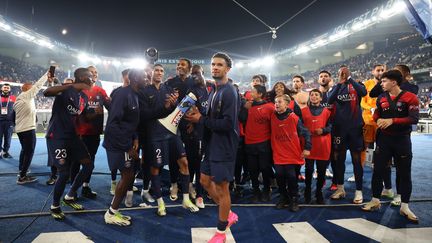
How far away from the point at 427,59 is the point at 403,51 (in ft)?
12.8

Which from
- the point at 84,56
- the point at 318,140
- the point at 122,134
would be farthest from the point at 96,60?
the point at 318,140

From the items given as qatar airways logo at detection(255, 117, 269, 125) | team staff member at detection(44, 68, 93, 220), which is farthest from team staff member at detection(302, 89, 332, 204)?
team staff member at detection(44, 68, 93, 220)

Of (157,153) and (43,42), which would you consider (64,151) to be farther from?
(43,42)

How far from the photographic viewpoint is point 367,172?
6.48 meters

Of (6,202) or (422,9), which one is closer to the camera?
(422,9)

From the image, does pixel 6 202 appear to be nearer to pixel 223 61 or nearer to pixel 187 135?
pixel 187 135

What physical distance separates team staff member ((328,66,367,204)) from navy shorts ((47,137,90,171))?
391 centimetres

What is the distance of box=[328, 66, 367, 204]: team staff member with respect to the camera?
14.3 feet

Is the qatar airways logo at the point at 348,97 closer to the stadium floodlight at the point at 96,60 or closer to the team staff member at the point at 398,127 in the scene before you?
the team staff member at the point at 398,127

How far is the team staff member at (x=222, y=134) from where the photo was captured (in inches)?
110

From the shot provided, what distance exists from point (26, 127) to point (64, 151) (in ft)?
9.07

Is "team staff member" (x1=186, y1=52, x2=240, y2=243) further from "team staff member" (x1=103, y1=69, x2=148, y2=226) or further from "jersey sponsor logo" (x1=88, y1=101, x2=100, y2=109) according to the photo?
"jersey sponsor logo" (x1=88, y1=101, x2=100, y2=109)

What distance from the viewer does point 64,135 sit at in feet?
11.9

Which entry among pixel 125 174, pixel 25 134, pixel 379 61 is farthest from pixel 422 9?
pixel 379 61
